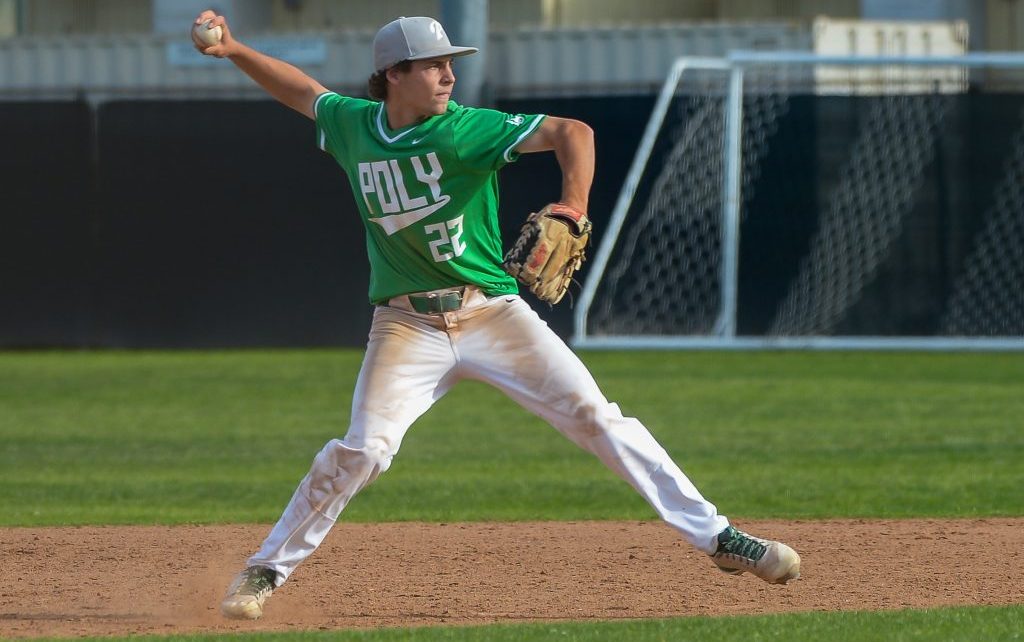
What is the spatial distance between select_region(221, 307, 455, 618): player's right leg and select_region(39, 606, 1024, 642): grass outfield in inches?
16.3

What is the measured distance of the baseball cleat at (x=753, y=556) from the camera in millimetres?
5750

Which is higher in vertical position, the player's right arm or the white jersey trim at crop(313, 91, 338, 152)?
the player's right arm

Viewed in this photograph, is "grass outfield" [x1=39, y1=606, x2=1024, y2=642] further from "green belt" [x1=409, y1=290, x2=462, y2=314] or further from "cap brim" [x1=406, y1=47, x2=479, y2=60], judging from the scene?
"cap brim" [x1=406, y1=47, x2=479, y2=60]

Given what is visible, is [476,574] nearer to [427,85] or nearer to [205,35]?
[427,85]

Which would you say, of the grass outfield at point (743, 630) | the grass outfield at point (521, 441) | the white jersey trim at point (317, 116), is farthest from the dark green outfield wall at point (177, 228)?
the grass outfield at point (743, 630)

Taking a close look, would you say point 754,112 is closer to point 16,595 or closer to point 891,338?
point 891,338

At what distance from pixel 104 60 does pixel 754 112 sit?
30.5 ft

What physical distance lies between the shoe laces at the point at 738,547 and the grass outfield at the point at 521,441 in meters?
3.03

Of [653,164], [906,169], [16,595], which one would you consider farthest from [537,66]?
[16,595]

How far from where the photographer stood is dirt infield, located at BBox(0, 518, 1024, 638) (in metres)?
5.96

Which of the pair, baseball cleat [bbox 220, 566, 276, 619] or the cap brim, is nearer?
the cap brim

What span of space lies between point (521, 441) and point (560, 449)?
44 cm

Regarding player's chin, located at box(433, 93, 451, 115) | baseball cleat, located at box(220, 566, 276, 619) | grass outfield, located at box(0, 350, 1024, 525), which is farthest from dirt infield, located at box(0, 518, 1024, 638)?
player's chin, located at box(433, 93, 451, 115)

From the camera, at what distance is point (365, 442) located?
564 cm
